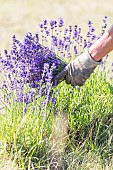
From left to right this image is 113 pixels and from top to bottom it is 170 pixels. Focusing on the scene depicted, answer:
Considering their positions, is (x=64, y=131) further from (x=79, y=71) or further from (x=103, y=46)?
(x=103, y=46)

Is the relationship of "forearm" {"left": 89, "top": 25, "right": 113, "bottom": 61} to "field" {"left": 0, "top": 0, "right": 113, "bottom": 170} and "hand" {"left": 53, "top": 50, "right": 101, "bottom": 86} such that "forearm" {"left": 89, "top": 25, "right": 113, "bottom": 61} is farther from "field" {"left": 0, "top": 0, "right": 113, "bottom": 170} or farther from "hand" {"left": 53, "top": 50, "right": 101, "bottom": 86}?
"field" {"left": 0, "top": 0, "right": 113, "bottom": 170}

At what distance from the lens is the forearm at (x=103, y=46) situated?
132 inches

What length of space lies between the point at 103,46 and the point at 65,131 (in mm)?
667

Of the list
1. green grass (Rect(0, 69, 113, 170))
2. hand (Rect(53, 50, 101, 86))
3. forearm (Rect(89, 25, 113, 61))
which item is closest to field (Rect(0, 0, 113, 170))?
green grass (Rect(0, 69, 113, 170))

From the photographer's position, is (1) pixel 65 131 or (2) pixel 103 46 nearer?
(2) pixel 103 46

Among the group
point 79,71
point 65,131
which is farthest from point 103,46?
point 65,131

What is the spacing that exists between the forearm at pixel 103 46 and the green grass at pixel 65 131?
353 millimetres

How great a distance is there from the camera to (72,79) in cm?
355

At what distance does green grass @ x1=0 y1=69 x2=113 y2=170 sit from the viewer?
3.23 metres

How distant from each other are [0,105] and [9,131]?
30cm

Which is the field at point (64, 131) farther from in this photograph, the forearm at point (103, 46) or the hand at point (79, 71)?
the forearm at point (103, 46)

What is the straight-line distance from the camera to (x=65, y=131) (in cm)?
351

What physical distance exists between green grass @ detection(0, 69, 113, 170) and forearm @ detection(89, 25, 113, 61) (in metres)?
0.35

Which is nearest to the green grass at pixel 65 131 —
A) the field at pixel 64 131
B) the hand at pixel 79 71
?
the field at pixel 64 131
